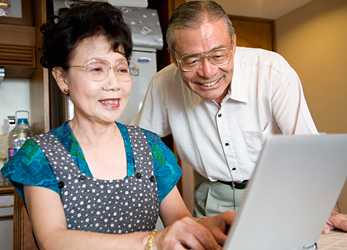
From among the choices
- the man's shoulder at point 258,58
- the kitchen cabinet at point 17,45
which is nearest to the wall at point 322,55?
the man's shoulder at point 258,58

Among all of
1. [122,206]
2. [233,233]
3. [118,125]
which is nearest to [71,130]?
[118,125]

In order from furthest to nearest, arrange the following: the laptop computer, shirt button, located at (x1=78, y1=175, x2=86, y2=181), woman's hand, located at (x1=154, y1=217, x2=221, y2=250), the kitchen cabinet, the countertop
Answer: the kitchen cabinet → shirt button, located at (x1=78, y1=175, x2=86, y2=181) → the countertop → woman's hand, located at (x1=154, y1=217, x2=221, y2=250) → the laptop computer

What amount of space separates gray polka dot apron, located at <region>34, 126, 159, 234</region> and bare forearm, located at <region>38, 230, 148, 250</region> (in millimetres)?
113

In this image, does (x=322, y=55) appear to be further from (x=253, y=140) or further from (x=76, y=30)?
(x=76, y=30)

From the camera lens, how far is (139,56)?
2623 millimetres

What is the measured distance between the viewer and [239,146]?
1.48 metres

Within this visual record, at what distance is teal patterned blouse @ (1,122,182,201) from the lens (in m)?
0.93

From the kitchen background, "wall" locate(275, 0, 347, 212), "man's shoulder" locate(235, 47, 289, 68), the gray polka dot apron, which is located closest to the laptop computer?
the gray polka dot apron

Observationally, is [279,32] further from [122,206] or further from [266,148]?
[266,148]

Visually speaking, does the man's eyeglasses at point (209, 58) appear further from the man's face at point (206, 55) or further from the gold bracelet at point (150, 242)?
the gold bracelet at point (150, 242)

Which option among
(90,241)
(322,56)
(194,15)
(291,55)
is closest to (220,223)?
(90,241)

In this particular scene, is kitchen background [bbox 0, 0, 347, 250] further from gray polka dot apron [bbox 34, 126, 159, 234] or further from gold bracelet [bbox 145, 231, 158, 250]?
gold bracelet [bbox 145, 231, 158, 250]

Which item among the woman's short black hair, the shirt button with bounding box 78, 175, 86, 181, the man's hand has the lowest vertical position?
the man's hand

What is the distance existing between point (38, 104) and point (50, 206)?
71.3 inches
